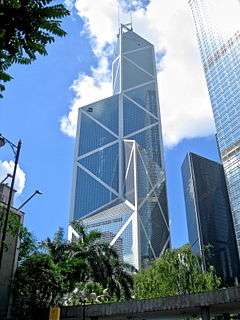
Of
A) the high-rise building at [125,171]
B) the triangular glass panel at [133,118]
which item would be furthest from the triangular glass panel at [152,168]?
the triangular glass panel at [133,118]

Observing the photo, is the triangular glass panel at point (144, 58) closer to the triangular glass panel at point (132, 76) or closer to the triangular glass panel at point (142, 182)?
the triangular glass panel at point (132, 76)

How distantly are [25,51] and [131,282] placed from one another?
33.1m

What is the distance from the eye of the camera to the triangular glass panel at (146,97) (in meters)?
159

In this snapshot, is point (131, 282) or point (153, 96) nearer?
point (131, 282)

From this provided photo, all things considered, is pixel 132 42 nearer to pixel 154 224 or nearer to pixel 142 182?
pixel 142 182

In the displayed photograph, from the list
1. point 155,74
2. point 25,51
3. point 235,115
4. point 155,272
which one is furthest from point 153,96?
point 25,51

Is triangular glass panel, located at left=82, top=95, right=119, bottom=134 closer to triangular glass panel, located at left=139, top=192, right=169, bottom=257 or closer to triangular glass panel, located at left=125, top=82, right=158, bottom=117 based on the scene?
triangular glass panel, located at left=125, top=82, right=158, bottom=117

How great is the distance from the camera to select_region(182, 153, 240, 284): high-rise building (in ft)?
399

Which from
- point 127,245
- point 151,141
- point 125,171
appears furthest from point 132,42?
point 127,245

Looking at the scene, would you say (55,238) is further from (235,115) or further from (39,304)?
(235,115)

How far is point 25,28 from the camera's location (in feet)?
15.5

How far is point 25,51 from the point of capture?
4.91 metres

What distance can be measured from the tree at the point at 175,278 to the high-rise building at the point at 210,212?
3111 inches

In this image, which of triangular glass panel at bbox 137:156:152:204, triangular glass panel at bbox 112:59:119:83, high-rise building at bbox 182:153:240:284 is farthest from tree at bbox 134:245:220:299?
triangular glass panel at bbox 112:59:119:83
